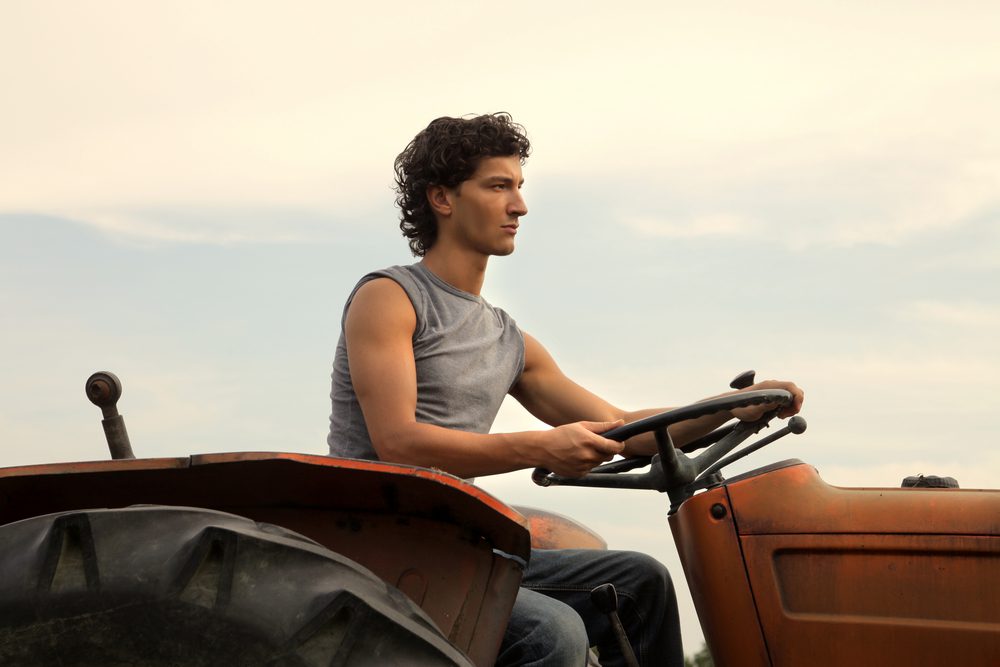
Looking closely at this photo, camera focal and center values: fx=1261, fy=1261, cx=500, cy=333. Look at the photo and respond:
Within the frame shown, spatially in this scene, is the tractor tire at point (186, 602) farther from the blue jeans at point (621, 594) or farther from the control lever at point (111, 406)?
the blue jeans at point (621, 594)

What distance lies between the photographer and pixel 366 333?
2867mm

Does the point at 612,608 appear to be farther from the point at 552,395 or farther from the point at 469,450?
the point at 552,395

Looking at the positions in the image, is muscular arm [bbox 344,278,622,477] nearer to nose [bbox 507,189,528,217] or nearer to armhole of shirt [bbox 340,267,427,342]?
armhole of shirt [bbox 340,267,427,342]

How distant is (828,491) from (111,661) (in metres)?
1.43

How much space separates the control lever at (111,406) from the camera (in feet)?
8.29

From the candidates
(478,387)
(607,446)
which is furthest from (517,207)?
(607,446)

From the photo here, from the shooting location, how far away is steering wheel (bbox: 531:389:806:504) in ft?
8.42

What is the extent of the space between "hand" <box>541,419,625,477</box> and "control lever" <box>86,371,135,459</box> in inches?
33.4

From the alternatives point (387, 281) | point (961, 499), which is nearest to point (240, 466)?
point (387, 281)

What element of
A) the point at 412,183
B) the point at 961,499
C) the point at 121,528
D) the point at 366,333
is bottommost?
the point at 961,499

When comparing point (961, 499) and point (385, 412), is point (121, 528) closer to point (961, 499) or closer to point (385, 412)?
point (385, 412)

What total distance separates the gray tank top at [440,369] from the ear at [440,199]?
0.57 ft

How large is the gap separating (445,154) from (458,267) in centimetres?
34

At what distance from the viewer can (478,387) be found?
10.0ft
